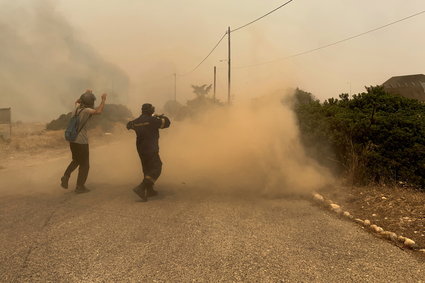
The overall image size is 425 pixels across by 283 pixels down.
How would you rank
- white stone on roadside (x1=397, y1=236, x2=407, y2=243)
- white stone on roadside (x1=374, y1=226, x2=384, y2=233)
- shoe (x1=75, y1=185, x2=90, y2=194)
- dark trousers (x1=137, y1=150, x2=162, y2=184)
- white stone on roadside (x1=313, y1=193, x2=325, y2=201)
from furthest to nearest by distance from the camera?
shoe (x1=75, y1=185, x2=90, y2=194)
dark trousers (x1=137, y1=150, x2=162, y2=184)
white stone on roadside (x1=313, y1=193, x2=325, y2=201)
white stone on roadside (x1=374, y1=226, x2=384, y2=233)
white stone on roadside (x1=397, y1=236, x2=407, y2=243)

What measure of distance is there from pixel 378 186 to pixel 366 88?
3.24 m

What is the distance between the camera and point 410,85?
1502 inches

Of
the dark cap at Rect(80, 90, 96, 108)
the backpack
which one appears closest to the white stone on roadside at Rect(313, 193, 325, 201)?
the backpack

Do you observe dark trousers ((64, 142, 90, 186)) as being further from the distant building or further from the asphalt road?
the distant building

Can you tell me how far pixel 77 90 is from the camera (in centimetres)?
6034

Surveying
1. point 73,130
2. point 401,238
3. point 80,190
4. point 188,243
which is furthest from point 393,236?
point 73,130

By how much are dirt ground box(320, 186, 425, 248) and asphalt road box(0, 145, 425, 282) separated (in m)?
0.47

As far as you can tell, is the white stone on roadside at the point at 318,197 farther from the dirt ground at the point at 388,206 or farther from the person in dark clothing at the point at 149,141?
the person in dark clothing at the point at 149,141

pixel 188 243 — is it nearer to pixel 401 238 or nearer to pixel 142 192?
pixel 142 192

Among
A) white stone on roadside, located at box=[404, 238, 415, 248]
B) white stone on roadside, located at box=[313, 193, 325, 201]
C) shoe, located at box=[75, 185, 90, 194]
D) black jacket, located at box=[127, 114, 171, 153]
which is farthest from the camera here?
shoe, located at box=[75, 185, 90, 194]

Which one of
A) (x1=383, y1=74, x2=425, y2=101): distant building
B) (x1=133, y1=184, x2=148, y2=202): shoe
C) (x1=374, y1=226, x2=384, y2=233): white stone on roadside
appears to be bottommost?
(x1=374, y1=226, x2=384, y2=233): white stone on roadside

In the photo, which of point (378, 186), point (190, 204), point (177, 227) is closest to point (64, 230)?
point (177, 227)

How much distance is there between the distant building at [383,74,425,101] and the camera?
3228 cm

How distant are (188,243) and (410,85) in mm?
40141
